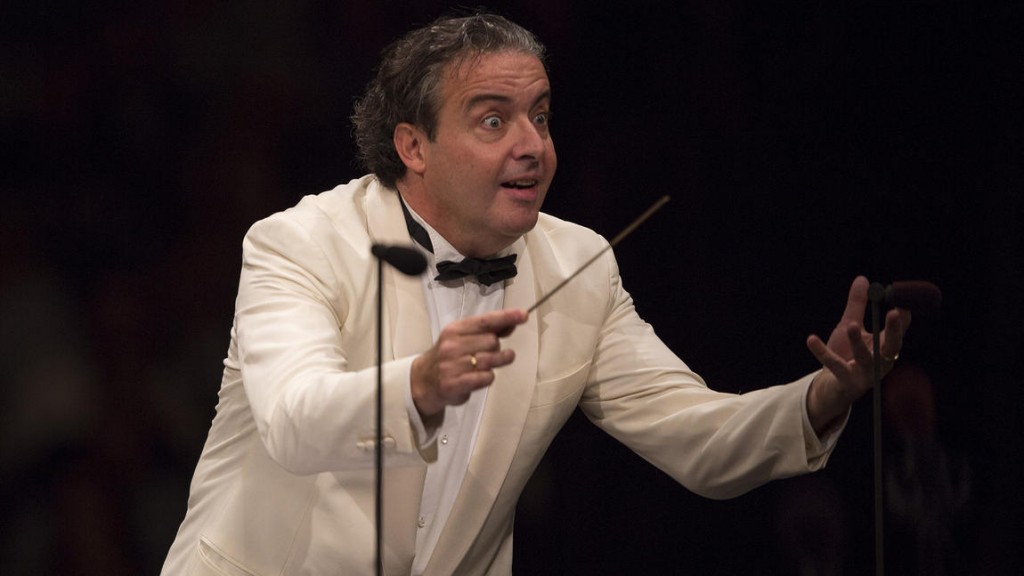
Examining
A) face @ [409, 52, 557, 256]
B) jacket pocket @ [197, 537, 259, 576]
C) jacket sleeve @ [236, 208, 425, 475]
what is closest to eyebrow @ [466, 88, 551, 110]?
face @ [409, 52, 557, 256]

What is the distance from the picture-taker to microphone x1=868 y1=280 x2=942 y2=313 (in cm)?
191

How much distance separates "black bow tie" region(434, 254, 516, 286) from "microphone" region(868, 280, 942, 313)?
727 mm

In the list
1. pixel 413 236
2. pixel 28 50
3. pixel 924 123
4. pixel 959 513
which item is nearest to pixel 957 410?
pixel 959 513

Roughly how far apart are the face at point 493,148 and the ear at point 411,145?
4 centimetres

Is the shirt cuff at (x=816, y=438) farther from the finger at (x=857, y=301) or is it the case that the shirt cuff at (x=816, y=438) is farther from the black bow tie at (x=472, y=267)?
the black bow tie at (x=472, y=267)

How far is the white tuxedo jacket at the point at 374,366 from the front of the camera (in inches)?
85.3

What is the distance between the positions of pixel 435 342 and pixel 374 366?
0.13m

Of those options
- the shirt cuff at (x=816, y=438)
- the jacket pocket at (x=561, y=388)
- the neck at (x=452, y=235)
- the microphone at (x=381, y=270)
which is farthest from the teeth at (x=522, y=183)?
the microphone at (x=381, y=270)

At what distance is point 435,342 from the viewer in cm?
201

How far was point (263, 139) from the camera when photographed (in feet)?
9.72

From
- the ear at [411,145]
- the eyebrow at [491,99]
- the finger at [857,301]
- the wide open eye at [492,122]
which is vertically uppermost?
the eyebrow at [491,99]

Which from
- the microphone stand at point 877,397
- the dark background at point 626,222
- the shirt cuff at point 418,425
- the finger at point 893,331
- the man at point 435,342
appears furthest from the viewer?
the dark background at point 626,222

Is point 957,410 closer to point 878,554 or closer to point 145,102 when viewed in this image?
point 878,554

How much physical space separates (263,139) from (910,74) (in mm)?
1512
